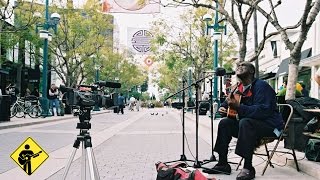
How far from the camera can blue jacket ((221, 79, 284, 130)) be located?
5.56m

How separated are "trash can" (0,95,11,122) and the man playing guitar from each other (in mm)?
12322

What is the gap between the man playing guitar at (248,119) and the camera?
18.1 ft

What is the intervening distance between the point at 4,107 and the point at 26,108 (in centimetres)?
474

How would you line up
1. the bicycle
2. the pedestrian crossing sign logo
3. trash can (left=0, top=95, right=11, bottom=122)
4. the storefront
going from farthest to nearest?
1. the storefront
2. the bicycle
3. trash can (left=0, top=95, right=11, bottom=122)
4. the pedestrian crossing sign logo

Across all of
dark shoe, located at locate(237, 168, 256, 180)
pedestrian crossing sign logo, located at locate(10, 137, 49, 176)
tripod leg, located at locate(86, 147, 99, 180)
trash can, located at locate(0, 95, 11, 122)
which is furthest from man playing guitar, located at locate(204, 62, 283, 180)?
trash can, located at locate(0, 95, 11, 122)

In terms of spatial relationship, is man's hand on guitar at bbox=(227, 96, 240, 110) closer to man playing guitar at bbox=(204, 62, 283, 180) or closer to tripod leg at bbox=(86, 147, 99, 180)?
man playing guitar at bbox=(204, 62, 283, 180)

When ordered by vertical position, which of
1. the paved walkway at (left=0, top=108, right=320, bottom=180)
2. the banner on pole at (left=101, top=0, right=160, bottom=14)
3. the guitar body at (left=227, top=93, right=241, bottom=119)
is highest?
the banner on pole at (left=101, top=0, right=160, bottom=14)

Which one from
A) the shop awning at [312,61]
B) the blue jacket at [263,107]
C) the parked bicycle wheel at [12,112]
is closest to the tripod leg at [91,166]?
the blue jacket at [263,107]

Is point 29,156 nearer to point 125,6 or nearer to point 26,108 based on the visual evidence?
point 125,6

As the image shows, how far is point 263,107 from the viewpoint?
555 centimetres

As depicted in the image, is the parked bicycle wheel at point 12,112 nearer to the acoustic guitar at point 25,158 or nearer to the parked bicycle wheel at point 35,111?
the parked bicycle wheel at point 35,111

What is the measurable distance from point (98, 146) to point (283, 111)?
4.67m

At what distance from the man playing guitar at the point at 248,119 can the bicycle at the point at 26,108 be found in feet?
54.0

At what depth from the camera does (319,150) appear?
6.19 meters
